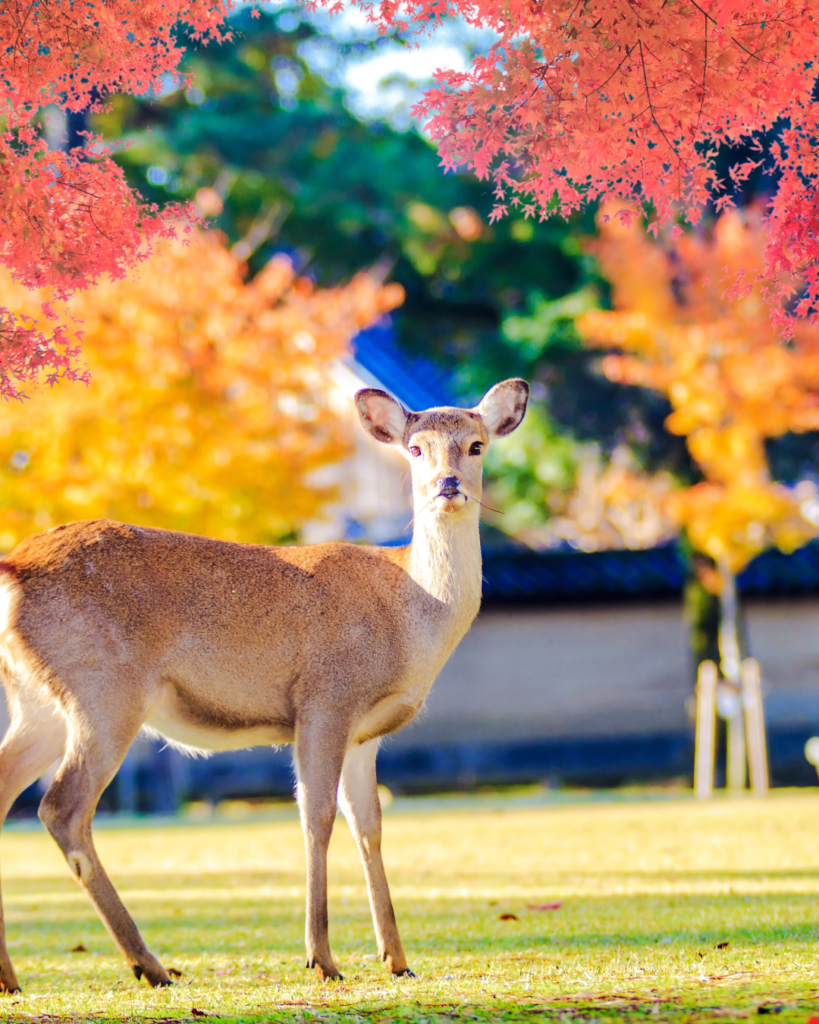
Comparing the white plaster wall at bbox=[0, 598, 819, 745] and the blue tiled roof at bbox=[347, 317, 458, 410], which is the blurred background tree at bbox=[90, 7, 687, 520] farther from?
the white plaster wall at bbox=[0, 598, 819, 745]

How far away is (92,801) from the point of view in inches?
222

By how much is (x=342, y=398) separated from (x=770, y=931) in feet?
63.4

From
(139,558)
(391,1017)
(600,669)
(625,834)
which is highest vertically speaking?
(600,669)

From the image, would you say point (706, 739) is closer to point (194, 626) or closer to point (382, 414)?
point (382, 414)

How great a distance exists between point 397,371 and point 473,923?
20.2m

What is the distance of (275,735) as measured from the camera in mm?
6066

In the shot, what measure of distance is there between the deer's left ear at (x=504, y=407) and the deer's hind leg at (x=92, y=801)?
85.9 inches

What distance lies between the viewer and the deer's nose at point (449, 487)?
19.6 ft

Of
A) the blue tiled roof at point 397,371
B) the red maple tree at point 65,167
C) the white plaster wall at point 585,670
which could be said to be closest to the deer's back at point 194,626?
the red maple tree at point 65,167

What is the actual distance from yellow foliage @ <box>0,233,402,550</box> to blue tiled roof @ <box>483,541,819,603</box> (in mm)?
4608

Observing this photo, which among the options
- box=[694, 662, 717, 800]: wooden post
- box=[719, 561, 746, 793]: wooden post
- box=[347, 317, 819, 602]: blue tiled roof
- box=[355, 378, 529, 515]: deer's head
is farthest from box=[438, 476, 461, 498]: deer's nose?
box=[347, 317, 819, 602]: blue tiled roof

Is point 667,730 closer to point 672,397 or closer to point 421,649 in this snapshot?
point 672,397

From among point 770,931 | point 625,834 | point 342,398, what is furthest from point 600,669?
point 770,931

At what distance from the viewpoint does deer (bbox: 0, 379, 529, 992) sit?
5695 millimetres
